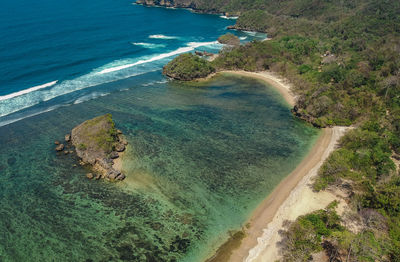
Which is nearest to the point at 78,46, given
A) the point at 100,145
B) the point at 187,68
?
the point at 187,68

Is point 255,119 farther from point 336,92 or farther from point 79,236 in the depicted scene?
point 79,236

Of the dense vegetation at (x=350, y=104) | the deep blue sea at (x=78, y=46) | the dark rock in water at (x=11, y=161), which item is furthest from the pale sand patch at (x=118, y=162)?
the deep blue sea at (x=78, y=46)

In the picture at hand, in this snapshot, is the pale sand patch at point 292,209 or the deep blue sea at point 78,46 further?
the deep blue sea at point 78,46

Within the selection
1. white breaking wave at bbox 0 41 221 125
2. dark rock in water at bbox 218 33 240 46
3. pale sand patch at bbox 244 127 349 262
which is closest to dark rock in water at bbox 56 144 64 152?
white breaking wave at bbox 0 41 221 125

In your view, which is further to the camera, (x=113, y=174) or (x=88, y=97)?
(x=88, y=97)

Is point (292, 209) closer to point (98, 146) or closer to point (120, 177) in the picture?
point (120, 177)

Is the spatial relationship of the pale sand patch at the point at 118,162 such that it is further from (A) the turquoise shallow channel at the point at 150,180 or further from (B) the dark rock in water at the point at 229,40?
(B) the dark rock in water at the point at 229,40

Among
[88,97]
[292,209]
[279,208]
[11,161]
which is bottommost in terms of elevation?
[11,161]
